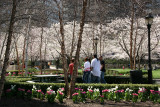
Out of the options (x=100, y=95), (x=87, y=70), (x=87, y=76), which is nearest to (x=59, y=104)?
(x=100, y=95)

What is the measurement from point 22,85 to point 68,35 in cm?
2302

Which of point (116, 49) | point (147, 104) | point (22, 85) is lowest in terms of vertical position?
point (147, 104)

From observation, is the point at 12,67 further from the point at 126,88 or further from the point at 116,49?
the point at 126,88

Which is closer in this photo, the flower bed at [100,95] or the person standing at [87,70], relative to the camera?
the flower bed at [100,95]

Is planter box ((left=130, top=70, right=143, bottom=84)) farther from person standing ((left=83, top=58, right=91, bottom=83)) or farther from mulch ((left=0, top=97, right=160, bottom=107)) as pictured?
mulch ((left=0, top=97, right=160, bottom=107))

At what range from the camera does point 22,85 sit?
7.68 metres

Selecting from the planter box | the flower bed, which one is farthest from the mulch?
the planter box

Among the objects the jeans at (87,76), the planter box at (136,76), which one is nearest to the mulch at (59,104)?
the planter box at (136,76)

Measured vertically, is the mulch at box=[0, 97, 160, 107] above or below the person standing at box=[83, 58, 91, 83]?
below

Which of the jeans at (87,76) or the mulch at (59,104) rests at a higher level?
the jeans at (87,76)

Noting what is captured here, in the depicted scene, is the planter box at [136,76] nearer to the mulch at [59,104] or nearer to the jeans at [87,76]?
the jeans at [87,76]

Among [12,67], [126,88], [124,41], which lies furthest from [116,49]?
[126,88]

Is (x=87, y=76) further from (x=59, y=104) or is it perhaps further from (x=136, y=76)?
(x=59, y=104)

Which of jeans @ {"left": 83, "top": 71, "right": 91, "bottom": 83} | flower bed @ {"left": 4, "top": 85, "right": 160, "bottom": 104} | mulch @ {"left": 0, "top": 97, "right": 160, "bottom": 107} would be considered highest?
jeans @ {"left": 83, "top": 71, "right": 91, "bottom": 83}
